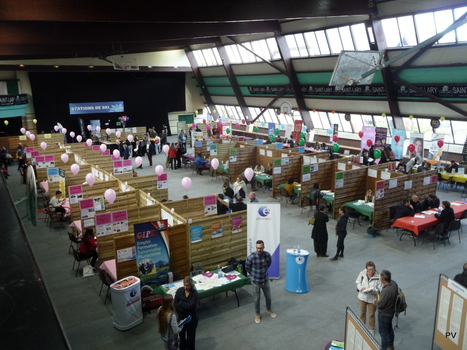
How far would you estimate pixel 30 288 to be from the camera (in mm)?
1061

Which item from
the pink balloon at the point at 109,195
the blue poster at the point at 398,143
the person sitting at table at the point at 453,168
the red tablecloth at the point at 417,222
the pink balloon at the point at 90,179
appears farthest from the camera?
the blue poster at the point at 398,143

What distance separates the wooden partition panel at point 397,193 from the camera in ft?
38.8

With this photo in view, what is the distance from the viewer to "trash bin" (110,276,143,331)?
6.90 m

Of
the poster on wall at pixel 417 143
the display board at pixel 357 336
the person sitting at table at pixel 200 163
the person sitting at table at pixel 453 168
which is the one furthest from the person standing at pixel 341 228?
the person sitting at table at pixel 200 163

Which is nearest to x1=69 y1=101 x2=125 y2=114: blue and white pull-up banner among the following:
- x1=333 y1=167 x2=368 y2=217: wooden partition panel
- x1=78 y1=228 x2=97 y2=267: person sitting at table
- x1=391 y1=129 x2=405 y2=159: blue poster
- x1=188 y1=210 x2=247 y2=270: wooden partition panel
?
x1=391 y1=129 x2=405 y2=159: blue poster

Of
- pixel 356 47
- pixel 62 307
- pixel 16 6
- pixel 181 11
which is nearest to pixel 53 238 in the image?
pixel 62 307

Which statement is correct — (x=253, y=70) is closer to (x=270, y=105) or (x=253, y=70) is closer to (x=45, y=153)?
(x=270, y=105)

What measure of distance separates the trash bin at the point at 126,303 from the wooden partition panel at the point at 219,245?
1675 millimetres

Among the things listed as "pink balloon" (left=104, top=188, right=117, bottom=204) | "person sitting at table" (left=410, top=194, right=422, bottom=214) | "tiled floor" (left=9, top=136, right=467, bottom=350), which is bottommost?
"tiled floor" (left=9, top=136, right=467, bottom=350)

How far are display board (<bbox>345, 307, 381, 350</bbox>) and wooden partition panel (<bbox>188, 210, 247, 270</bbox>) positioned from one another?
16.1 ft

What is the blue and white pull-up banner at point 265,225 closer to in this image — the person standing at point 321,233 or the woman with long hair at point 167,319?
the person standing at point 321,233

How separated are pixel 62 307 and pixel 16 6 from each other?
5.86m

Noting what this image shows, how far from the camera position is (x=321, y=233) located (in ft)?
31.9

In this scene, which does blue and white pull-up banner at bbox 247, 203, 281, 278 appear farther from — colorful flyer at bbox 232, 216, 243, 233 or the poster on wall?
the poster on wall
